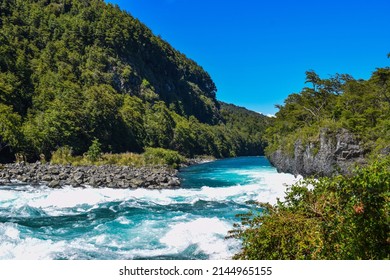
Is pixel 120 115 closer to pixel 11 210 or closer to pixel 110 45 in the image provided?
pixel 110 45

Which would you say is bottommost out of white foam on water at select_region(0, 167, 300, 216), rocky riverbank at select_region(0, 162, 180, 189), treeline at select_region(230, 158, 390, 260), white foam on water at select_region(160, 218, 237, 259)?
white foam on water at select_region(160, 218, 237, 259)

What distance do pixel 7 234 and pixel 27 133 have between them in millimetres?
43312

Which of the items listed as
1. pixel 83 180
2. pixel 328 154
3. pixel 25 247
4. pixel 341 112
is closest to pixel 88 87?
pixel 83 180

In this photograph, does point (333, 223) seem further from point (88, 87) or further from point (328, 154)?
point (88, 87)

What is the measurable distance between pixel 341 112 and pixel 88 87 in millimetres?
71367

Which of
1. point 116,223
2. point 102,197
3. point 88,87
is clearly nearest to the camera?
point 116,223

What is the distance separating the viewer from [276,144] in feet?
217

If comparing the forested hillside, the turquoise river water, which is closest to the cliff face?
the forested hillside

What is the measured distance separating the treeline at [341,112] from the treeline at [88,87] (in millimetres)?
39241

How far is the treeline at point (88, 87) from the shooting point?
65312mm

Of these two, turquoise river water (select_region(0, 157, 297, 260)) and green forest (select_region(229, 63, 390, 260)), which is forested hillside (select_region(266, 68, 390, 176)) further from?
green forest (select_region(229, 63, 390, 260))

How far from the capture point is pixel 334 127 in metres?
41.6

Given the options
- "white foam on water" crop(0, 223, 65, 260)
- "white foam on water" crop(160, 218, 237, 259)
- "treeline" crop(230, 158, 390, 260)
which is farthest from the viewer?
"white foam on water" crop(160, 218, 237, 259)

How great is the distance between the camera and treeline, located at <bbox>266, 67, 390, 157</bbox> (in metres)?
38.1
